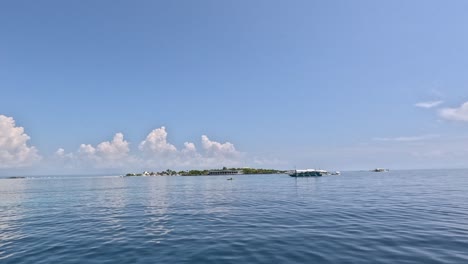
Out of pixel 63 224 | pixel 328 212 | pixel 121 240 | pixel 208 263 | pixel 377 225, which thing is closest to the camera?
pixel 208 263

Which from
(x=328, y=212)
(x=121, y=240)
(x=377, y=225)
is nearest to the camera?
(x=121, y=240)

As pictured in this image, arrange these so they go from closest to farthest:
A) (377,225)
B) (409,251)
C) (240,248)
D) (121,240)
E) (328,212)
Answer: (409,251) → (240,248) → (121,240) → (377,225) → (328,212)

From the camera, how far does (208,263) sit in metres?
16.5

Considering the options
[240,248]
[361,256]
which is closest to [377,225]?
[361,256]

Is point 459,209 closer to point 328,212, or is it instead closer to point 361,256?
point 328,212

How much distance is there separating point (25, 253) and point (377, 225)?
28.3 m

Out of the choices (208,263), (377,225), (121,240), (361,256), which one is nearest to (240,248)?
(208,263)

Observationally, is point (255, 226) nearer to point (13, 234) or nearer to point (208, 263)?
point (208, 263)

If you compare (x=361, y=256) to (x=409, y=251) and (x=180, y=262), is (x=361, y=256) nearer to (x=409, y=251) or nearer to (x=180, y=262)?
(x=409, y=251)

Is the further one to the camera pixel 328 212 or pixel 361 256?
pixel 328 212

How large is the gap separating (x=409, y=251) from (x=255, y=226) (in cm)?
1297

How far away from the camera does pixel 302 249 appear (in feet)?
62.0

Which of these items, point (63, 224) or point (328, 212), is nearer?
point (63, 224)

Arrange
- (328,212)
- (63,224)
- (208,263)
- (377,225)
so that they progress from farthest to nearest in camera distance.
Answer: (328,212), (63,224), (377,225), (208,263)
